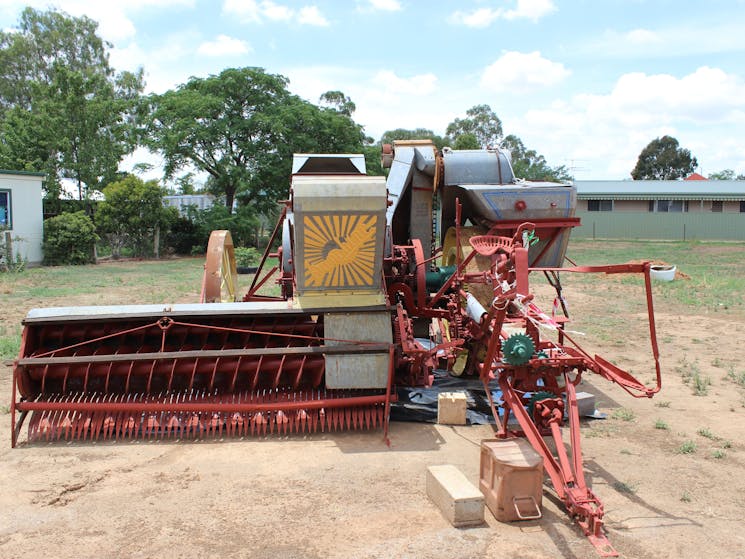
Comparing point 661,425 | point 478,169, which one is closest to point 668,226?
point 478,169

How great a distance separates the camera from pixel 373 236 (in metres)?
4.84

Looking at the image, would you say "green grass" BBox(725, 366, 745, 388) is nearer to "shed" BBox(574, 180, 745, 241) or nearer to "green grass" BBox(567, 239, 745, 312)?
"green grass" BBox(567, 239, 745, 312)

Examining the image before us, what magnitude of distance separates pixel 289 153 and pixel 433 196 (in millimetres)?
17504

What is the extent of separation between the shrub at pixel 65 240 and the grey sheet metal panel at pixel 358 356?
18.5 m

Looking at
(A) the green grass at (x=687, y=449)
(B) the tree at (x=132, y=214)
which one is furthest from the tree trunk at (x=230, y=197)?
(A) the green grass at (x=687, y=449)

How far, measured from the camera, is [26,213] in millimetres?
20266

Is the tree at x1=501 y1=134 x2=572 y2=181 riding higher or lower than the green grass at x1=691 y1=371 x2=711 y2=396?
higher

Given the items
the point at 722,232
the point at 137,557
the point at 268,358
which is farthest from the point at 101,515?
the point at 722,232

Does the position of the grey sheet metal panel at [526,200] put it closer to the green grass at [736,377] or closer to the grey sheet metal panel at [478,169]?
the grey sheet metal panel at [478,169]

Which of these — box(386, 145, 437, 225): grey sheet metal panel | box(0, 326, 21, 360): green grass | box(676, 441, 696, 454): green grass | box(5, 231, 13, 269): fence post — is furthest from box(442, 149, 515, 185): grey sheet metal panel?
box(5, 231, 13, 269): fence post

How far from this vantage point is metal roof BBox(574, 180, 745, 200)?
34.6m

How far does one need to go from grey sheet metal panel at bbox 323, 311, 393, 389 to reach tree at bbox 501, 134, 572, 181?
118 ft

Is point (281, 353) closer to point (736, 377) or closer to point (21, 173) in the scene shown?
point (736, 377)

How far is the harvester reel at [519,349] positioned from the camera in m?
4.05
